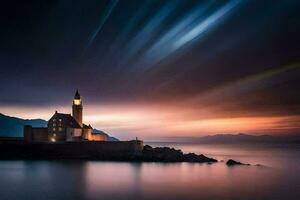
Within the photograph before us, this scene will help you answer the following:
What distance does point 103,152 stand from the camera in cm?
5853

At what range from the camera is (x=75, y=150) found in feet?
193

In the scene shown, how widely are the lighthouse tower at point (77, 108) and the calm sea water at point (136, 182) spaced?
1425 cm

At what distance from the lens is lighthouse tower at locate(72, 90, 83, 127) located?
2689 inches

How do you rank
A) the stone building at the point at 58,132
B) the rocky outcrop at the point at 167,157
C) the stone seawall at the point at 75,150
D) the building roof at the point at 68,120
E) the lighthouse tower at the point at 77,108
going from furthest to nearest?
the lighthouse tower at the point at 77,108
the building roof at the point at 68,120
the stone building at the point at 58,132
the stone seawall at the point at 75,150
the rocky outcrop at the point at 167,157

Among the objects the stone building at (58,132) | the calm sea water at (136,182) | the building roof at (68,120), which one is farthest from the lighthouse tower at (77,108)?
the calm sea water at (136,182)

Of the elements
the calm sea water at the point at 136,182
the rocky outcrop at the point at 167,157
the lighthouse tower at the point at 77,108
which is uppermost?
the lighthouse tower at the point at 77,108

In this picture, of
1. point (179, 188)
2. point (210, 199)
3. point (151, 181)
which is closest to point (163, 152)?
point (151, 181)

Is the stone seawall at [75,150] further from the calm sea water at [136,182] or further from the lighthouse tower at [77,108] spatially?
the lighthouse tower at [77,108]

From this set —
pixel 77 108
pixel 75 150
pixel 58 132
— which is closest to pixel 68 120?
pixel 58 132

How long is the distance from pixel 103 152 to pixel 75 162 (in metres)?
5.02

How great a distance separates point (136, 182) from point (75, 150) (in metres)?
21.6

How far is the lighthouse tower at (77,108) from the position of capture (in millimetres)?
68312

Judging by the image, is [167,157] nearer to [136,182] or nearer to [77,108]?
[136,182]

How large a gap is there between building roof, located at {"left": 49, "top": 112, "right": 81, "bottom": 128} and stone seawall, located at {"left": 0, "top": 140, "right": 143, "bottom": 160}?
569cm
